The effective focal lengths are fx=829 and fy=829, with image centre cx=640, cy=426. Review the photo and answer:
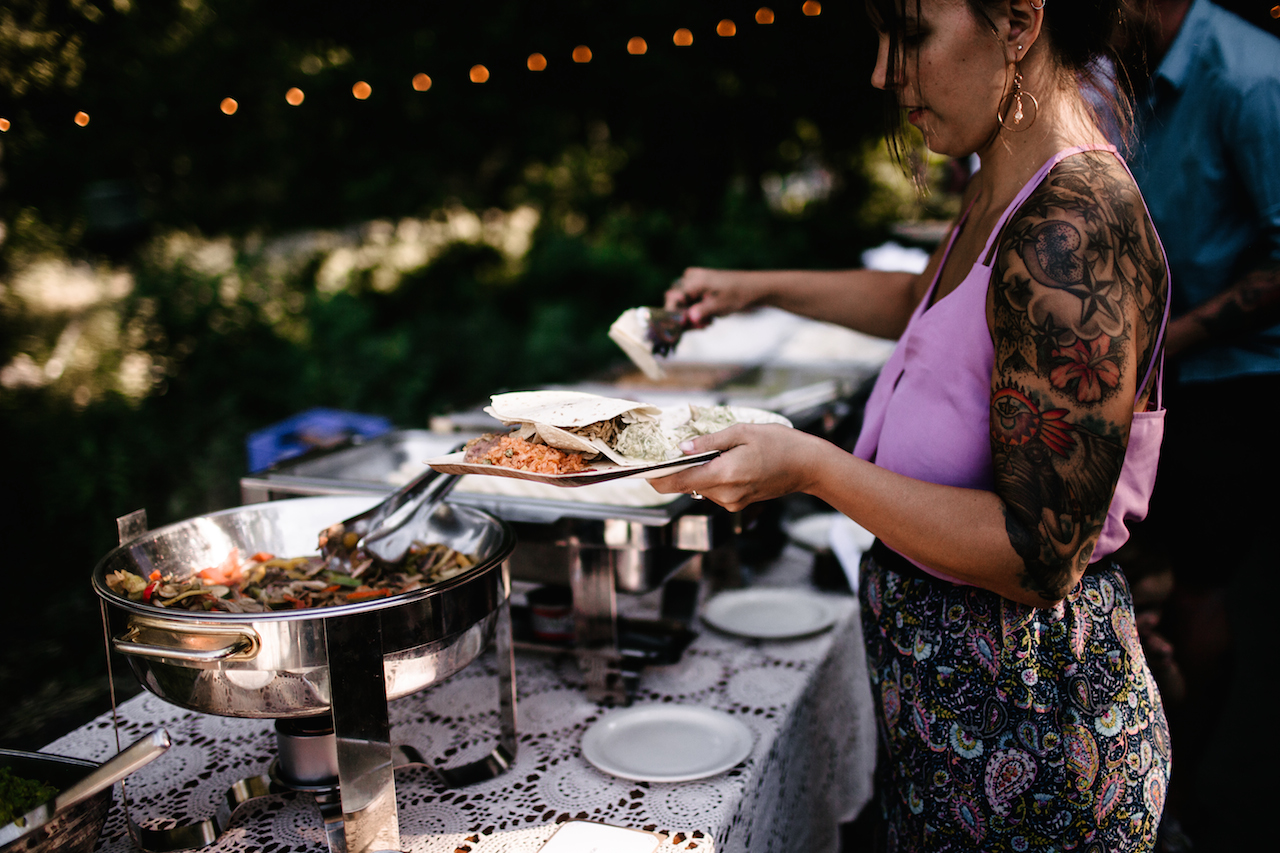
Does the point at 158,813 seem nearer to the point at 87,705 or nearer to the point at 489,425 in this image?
the point at 489,425

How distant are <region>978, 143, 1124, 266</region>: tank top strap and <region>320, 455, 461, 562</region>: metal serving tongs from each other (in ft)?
2.83

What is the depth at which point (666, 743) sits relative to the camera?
4.98 feet

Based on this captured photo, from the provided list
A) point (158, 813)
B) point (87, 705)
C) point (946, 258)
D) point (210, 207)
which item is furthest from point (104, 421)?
point (946, 258)

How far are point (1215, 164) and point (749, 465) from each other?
1602 mm

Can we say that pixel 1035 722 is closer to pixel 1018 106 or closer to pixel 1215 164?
pixel 1018 106

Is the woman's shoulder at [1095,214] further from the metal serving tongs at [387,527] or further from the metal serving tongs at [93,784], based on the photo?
the metal serving tongs at [93,784]

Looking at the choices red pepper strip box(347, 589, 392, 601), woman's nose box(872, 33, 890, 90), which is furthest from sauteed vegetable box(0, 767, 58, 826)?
woman's nose box(872, 33, 890, 90)

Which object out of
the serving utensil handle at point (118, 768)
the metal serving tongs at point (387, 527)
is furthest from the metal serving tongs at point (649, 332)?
the serving utensil handle at point (118, 768)

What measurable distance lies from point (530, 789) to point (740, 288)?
1.07m

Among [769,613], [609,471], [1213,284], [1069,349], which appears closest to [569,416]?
[609,471]

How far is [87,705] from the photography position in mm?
2662

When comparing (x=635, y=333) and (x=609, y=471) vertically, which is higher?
(x=635, y=333)

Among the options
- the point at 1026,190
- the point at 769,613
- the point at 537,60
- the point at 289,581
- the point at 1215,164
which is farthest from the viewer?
the point at 537,60

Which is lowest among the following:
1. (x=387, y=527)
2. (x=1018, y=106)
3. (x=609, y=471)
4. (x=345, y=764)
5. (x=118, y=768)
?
(x=345, y=764)
